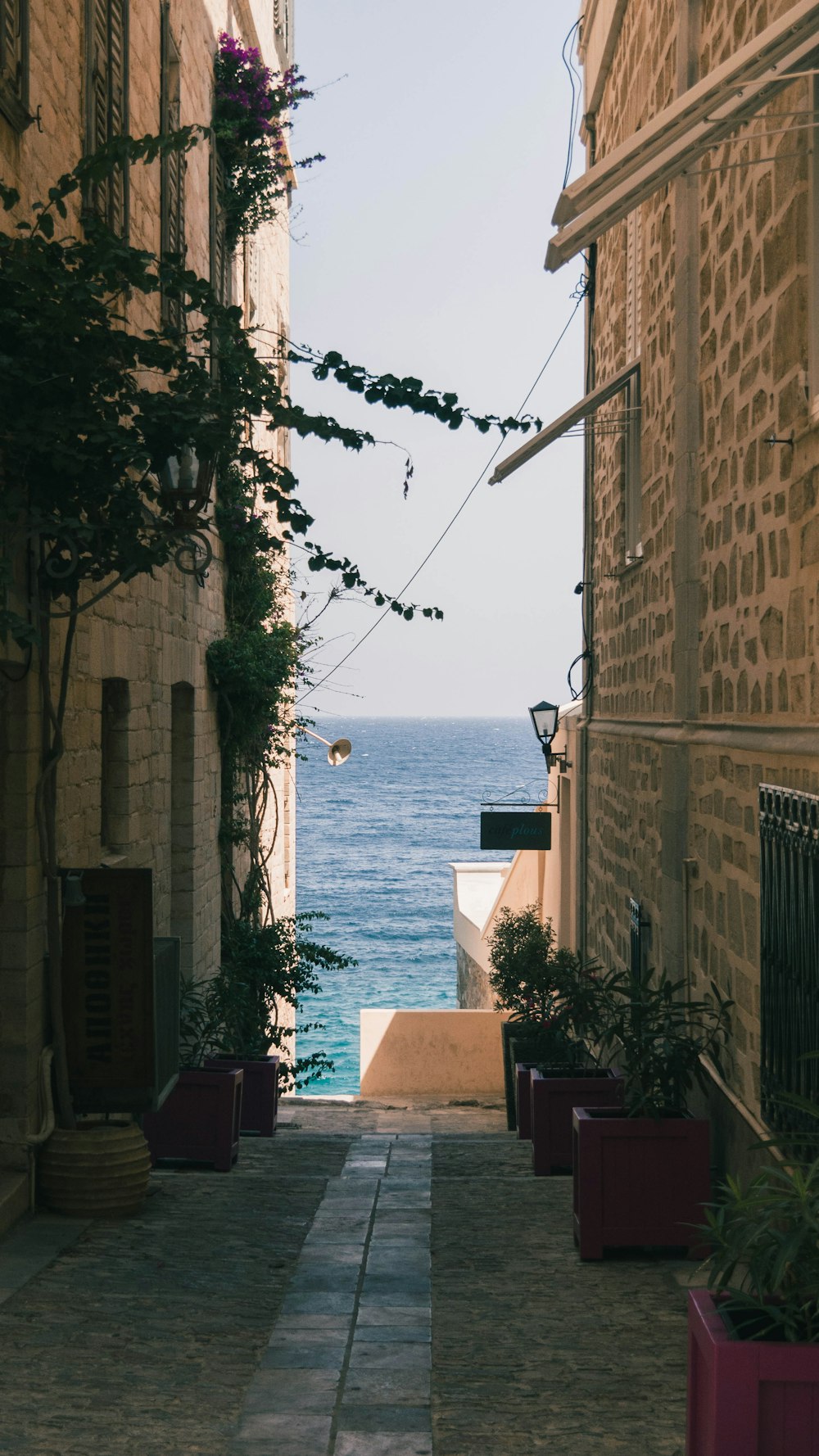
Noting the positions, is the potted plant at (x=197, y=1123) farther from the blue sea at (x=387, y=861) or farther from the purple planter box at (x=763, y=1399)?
the blue sea at (x=387, y=861)

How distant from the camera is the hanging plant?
12.3m

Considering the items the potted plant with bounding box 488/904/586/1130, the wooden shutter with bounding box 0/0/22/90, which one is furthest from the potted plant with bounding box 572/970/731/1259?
the wooden shutter with bounding box 0/0/22/90

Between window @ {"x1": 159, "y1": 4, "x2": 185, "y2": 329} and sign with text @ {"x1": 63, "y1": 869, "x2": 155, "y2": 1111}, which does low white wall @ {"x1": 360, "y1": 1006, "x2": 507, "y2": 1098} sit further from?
sign with text @ {"x1": 63, "y1": 869, "x2": 155, "y2": 1111}

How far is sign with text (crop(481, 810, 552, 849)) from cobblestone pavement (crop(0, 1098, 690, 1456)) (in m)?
6.52

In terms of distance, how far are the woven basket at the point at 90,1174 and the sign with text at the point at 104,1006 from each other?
0.23 metres

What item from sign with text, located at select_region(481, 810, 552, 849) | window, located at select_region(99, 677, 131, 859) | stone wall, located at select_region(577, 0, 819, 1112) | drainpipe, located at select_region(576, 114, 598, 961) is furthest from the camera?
sign with text, located at select_region(481, 810, 552, 849)

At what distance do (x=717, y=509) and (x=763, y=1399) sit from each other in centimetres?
448

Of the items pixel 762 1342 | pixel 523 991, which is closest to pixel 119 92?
pixel 762 1342

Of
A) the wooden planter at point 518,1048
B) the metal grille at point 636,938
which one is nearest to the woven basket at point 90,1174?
the metal grille at point 636,938

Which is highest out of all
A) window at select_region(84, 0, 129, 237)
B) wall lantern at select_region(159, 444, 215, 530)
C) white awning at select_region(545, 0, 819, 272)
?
window at select_region(84, 0, 129, 237)

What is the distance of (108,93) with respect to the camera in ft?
25.4

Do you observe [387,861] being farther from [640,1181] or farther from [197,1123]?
[640,1181]

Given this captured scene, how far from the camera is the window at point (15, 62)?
18.7ft

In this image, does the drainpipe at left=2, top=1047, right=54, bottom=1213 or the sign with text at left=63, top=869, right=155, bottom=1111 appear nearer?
the drainpipe at left=2, top=1047, right=54, bottom=1213
